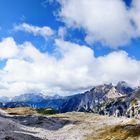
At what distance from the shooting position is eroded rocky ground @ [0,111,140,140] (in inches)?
4343

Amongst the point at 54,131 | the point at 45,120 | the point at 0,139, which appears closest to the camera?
the point at 0,139

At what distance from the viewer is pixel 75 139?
384 ft

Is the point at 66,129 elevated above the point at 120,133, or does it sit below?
above

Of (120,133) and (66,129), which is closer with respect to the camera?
(120,133)

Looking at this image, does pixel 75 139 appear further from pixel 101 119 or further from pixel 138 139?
pixel 101 119

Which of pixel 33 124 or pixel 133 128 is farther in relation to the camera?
pixel 33 124

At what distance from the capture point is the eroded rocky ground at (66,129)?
4343 inches

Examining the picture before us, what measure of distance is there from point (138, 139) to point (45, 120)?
68.0 m

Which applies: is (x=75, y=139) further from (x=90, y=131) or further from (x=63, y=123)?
(x=63, y=123)

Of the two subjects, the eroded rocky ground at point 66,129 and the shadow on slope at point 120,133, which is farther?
the shadow on slope at point 120,133

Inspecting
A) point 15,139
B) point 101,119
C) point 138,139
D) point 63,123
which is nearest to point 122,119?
point 101,119

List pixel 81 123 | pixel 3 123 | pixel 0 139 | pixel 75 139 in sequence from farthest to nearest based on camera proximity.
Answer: pixel 81 123
pixel 3 123
pixel 75 139
pixel 0 139

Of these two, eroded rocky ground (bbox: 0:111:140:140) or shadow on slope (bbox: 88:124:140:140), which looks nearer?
eroded rocky ground (bbox: 0:111:140:140)

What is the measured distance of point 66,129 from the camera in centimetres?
14500
